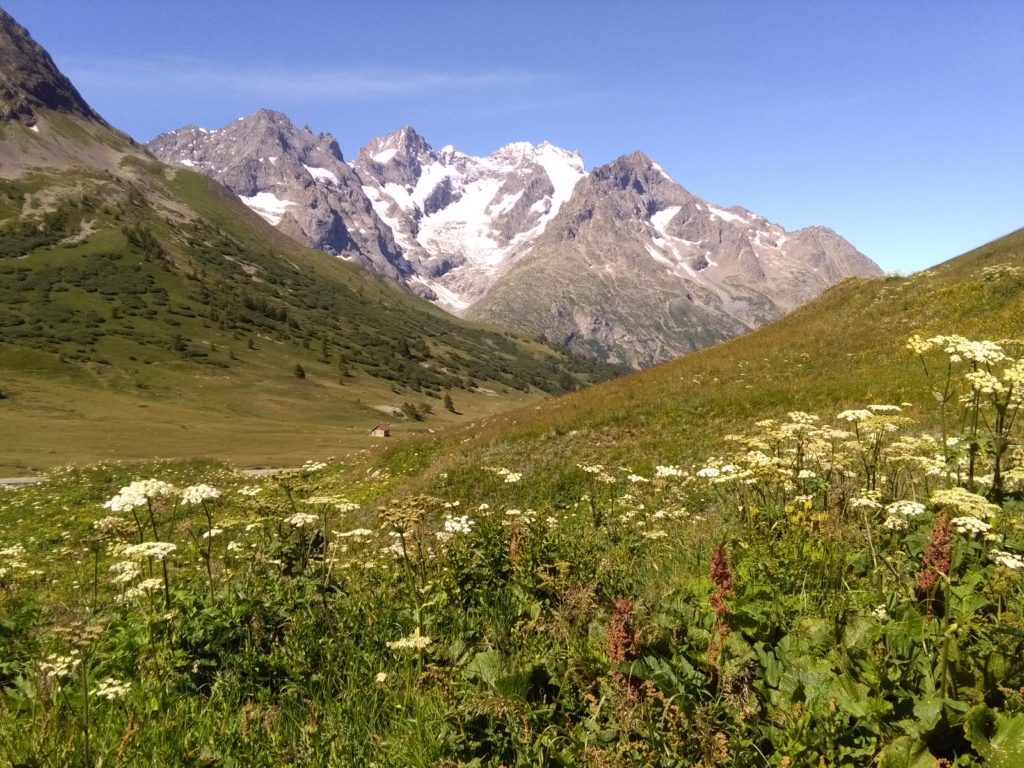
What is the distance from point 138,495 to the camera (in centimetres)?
534

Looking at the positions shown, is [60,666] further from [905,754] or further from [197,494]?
[905,754]

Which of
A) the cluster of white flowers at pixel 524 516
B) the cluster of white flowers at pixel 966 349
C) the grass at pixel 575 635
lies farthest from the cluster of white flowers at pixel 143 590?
the cluster of white flowers at pixel 966 349

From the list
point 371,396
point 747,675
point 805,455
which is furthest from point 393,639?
point 371,396

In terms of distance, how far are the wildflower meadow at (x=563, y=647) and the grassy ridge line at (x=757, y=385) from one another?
1076 cm

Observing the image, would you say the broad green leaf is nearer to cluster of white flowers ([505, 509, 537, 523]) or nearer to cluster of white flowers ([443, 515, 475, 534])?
cluster of white flowers ([505, 509, 537, 523])

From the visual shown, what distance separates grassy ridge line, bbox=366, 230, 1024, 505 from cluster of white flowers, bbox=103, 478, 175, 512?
491 inches

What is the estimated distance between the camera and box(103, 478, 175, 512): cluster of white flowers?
525 centimetres

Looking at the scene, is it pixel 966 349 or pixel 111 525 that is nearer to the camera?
pixel 966 349

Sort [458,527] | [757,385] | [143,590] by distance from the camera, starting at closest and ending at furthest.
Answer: [143,590], [458,527], [757,385]

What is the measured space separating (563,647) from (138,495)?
13.2ft

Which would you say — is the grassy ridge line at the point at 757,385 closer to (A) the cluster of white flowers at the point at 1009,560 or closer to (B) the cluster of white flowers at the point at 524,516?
(B) the cluster of white flowers at the point at 524,516

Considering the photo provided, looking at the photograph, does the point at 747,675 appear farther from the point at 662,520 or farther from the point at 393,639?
the point at 662,520

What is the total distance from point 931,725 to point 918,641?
2.77 ft

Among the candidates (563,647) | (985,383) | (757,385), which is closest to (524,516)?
(563,647)
